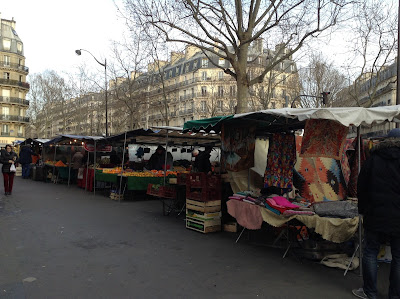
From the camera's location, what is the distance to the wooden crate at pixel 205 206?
269 inches

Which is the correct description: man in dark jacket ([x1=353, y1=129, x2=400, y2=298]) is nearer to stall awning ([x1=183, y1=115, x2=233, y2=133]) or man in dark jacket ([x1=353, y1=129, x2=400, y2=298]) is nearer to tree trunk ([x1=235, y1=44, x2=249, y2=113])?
stall awning ([x1=183, y1=115, x2=233, y2=133])

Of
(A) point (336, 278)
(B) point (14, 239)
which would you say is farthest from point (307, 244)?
(B) point (14, 239)

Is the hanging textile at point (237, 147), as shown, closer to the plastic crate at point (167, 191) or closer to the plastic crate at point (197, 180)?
the plastic crate at point (197, 180)

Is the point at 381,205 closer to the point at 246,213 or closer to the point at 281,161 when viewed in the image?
the point at 246,213

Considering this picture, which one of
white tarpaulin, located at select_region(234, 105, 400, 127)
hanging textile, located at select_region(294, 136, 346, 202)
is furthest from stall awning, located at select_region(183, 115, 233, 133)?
white tarpaulin, located at select_region(234, 105, 400, 127)

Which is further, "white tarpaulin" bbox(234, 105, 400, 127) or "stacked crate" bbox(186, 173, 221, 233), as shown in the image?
"stacked crate" bbox(186, 173, 221, 233)

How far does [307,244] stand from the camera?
5.27 metres

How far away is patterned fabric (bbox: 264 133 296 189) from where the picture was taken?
714 centimetres

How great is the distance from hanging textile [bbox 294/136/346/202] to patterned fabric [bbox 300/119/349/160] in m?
1.04

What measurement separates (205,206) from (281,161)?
2.00 metres

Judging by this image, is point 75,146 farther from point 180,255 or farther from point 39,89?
point 39,89

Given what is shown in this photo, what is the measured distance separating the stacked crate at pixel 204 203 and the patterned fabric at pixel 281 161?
119cm

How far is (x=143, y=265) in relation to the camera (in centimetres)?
483

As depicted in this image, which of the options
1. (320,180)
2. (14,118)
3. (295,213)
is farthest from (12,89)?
(295,213)
